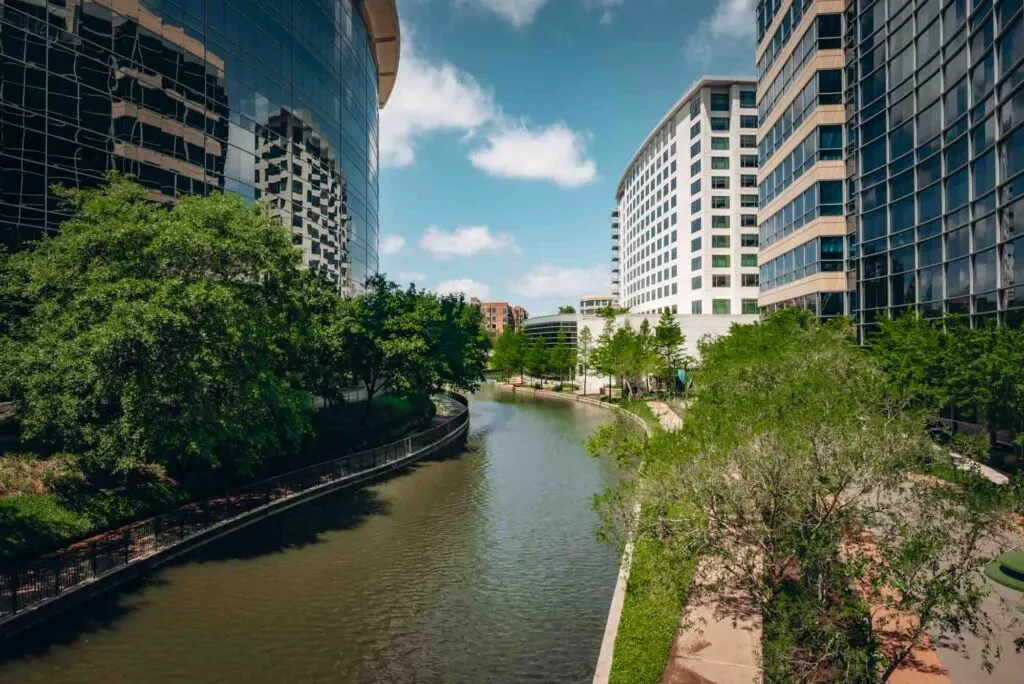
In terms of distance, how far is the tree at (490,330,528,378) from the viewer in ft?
392

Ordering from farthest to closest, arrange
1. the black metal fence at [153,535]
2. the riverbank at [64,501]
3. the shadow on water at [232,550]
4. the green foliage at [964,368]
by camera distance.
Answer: the green foliage at [964,368], the riverbank at [64,501], the black metal fence at [153,535], the shadow on water at [232,550]

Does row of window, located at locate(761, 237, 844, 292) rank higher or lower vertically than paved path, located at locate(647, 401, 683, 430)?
higher

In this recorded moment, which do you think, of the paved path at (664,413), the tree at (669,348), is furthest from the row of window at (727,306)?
the paved path at (664,413)

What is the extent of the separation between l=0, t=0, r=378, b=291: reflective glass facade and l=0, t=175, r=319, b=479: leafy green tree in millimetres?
6143

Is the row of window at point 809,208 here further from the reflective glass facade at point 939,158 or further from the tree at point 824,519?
the tree at point 824,519

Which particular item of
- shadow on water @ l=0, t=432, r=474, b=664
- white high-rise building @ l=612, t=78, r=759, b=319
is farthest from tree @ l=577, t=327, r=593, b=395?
shadow on water @ l=0, t=432, r=474, b=664

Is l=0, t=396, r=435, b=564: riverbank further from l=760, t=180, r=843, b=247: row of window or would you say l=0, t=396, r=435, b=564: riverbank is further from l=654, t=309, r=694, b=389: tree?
l=654, t=309, r=694, b=389: tree

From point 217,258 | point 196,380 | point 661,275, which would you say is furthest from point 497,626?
point 661,275

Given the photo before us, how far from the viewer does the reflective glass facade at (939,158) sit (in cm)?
2873

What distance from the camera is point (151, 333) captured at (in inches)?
850

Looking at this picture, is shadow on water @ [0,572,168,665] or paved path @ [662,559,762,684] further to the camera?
shadow on water @ [0,572,168,665]

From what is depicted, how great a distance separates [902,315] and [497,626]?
3101cm

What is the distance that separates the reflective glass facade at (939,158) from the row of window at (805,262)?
2.44 meters

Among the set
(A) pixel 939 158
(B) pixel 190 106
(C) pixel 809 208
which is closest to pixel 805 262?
(C) pixel 809 208
